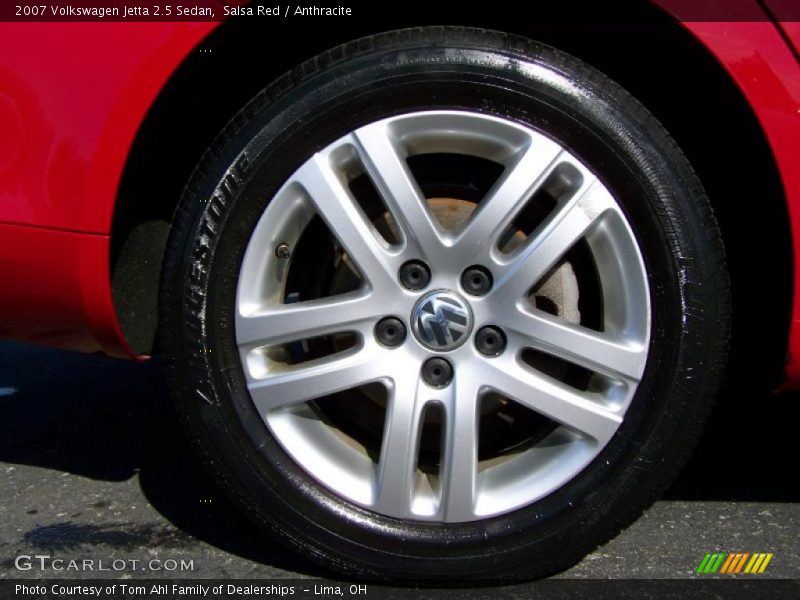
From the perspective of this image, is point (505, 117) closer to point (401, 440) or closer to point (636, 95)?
point (636, 95)

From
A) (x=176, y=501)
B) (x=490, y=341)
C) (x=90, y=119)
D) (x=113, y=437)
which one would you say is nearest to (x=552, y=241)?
(x=490, y=341)

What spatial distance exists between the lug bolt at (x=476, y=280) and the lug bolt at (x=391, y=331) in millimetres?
143

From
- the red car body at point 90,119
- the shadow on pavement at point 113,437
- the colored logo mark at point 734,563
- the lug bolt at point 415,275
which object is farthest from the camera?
the shadow on pavement at point 113,437

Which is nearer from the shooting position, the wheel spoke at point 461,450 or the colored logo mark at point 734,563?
the wheel spoke at point 461,450

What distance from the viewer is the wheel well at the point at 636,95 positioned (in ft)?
5.90

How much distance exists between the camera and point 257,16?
5.75ft

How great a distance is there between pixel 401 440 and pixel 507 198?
1.64 feet

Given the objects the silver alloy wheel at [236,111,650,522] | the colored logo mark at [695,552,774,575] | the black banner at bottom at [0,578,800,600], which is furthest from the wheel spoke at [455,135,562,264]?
the colored logo mark at [695,552,774,575]

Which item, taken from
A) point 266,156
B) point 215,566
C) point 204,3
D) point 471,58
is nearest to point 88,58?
point 204,3

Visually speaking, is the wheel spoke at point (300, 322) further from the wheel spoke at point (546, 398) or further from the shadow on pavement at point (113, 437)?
the shadow on pavement at point (113, 437)

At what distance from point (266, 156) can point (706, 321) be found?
2.88 ft

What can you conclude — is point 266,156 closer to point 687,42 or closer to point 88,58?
point 88,58

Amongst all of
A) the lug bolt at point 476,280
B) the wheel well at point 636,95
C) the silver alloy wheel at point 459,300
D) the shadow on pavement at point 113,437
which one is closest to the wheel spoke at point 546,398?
the silver alloy wheel at point 459,300

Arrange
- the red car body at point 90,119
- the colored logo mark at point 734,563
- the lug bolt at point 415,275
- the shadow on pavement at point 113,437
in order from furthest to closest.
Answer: the shadow on pavement at point 113,437
the colored logo mark at point 734,563
the lug bolt at point 415,275
the red car body at point 90,119
